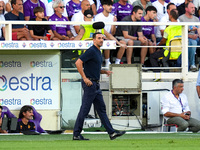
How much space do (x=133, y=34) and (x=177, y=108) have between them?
2.69 meters

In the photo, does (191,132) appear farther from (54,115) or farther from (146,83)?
(54,115)

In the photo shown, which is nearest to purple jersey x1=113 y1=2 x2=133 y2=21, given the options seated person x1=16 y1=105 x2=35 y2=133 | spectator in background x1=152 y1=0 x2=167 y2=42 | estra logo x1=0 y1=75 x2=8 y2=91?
spectator in background x1=152 y1=0 x2=167 y2=42

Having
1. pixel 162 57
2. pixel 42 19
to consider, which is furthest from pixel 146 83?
pixel 42 19

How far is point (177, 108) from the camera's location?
1509 centimetres

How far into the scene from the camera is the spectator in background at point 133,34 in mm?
16328

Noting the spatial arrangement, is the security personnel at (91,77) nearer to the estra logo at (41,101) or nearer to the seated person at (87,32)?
the estra logo at (41,101)

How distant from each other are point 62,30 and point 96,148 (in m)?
7.26

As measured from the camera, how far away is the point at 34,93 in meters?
14.8

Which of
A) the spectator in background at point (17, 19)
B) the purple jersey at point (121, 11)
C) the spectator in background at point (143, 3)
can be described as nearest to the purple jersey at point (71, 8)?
the purple jersey at point (121, 11)

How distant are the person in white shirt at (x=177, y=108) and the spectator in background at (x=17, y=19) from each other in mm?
3930

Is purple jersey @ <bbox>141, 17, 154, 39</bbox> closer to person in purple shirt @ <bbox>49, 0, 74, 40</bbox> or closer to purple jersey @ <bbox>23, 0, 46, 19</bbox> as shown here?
person in purple shirt @ <bbox>49, 0, 74, 40</bbox>

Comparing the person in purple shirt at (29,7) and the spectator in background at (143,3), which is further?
the spectator in background at (143,3)

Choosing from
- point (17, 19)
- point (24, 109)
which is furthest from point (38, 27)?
point (24, 109)

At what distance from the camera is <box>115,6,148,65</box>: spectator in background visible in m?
16.3
